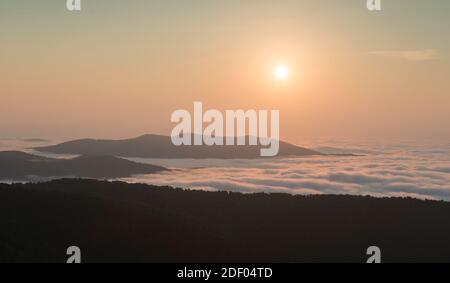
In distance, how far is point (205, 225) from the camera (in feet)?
328

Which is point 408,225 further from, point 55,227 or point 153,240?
point 55,227

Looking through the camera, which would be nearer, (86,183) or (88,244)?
(88,244)

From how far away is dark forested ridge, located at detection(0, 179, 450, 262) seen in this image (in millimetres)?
70800

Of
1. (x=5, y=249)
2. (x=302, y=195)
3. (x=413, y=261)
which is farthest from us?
(x=302, y=195)

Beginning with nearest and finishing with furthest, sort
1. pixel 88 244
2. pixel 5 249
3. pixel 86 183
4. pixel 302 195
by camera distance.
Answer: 1. pixel 5 249
2. pixel 88 244
3. pixel 86 183
4. pixel 302 195

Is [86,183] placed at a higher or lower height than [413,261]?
higher

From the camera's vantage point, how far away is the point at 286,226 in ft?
391

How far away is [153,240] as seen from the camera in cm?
7750

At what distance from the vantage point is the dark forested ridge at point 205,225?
70800 mm

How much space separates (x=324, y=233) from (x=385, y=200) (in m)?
36.3
